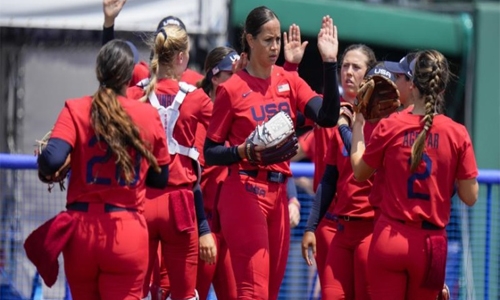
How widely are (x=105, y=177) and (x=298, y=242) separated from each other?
12.6 feet

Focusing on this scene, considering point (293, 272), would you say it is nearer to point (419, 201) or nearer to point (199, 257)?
point (199, 257)

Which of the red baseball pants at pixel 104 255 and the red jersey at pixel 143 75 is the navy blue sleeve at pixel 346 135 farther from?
the red baseball pants at pixel 104 255

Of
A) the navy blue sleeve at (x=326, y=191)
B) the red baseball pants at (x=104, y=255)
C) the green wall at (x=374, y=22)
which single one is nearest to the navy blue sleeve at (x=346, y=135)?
the navy blue sleeve at (x=326, y=191)

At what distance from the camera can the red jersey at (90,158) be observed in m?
5.57

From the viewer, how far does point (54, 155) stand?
5469 mm

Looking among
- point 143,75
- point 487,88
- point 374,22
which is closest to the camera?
point 143,75

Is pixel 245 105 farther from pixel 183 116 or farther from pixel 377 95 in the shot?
pixel 377 95

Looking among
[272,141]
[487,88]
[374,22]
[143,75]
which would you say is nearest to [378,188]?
[272,141]

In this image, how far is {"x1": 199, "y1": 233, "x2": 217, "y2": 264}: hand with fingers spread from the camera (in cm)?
662

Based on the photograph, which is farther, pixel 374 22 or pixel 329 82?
pixel 374 22

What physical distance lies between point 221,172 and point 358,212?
3.98 ft

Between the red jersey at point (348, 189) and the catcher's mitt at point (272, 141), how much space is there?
0.57 metres

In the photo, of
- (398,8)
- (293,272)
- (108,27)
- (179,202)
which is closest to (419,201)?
(179,202)

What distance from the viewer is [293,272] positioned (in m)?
9.03
